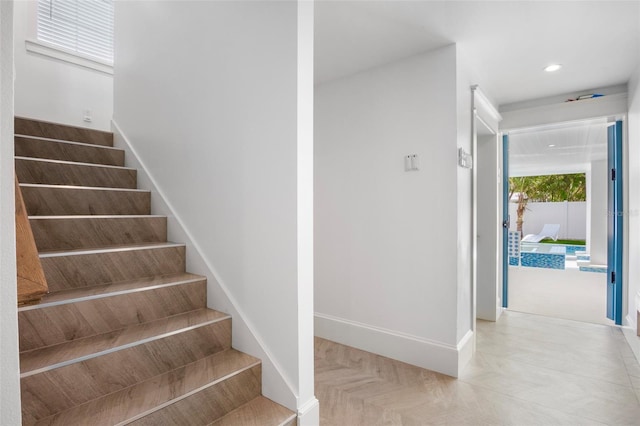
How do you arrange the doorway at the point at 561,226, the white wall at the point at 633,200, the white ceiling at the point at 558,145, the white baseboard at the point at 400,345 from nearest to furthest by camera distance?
the white baseboard at the point at 400,345
the white wall at the point at 633,200
the doorway at the point at 561,226
the white ceiling at the point at 558,145

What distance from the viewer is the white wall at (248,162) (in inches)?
68.8

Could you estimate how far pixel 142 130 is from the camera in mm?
2877

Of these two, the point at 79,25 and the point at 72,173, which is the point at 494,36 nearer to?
the point at 72,173

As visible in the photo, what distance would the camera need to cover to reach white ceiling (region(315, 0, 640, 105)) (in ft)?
7.14

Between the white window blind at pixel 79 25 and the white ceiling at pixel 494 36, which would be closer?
the white ceiling at pixel 494 36

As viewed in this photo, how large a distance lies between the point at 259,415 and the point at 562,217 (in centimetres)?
1582

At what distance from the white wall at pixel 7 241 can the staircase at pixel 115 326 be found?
0.72 metres

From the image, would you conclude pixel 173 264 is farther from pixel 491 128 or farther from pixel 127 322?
pixel 491 128

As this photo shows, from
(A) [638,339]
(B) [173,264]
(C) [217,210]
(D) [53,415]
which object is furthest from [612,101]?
(D) [53,415]

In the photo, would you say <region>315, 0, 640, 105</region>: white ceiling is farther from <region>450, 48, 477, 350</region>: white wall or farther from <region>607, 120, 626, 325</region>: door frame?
<region>607, 120, 626, 325</region>: door frame

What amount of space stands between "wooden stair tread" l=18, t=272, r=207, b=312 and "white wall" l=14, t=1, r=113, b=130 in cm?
281

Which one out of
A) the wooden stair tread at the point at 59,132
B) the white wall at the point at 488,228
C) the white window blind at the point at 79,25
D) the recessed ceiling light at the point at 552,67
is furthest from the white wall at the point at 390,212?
the white window blind at the point at 79,25

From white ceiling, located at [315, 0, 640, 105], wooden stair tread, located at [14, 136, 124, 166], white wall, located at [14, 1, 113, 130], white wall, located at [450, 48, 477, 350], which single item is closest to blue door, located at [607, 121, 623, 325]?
white ceiling, located at [315, 0, 640, 105]

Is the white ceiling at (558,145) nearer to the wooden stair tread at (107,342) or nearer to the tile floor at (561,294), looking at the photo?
the tile floor at (561,294)
